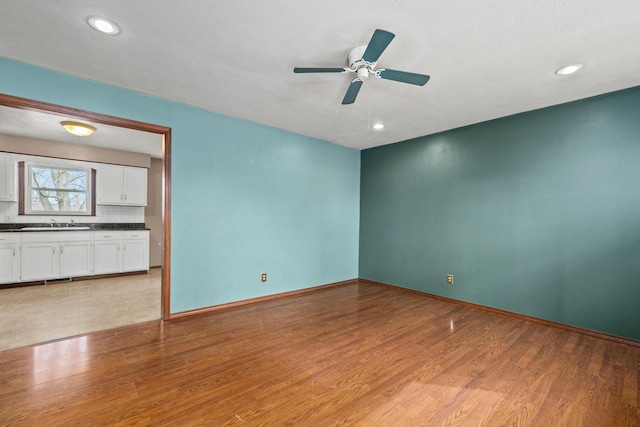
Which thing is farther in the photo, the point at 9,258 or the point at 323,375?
the point at 9,258

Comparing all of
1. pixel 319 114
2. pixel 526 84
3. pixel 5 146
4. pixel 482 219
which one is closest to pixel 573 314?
pixel 482 219

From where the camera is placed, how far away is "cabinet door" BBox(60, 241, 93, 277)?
471 centimetres

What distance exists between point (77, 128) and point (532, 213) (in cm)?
590

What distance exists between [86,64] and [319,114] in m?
2.23

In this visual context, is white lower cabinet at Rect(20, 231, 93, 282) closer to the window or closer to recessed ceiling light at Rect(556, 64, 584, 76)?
the window

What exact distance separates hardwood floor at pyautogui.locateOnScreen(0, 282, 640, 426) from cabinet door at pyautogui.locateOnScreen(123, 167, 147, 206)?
3662 mm

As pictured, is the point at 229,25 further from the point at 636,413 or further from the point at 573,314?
the point at 573,314

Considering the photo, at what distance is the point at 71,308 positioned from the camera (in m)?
3.43

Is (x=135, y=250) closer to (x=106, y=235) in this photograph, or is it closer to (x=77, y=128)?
(x=106, y=235)

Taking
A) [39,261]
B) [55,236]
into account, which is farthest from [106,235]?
[39,261]

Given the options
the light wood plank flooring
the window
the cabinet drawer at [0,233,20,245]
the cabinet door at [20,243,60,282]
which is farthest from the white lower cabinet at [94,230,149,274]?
the cabinet drawer at [0,233,20,245]

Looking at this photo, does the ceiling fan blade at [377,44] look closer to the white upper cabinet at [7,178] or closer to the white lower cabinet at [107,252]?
the white lower cabinet at [107,252]

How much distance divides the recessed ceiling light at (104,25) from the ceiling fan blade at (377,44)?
1666 mm

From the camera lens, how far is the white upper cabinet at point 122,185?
5.43m
